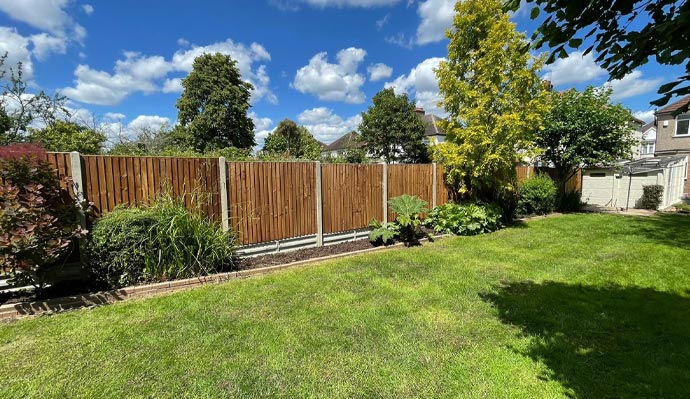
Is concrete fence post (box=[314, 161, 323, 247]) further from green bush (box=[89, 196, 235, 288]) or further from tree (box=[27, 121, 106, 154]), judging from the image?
tree (box=[27, 121, 106, 154])

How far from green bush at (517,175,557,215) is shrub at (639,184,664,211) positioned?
17.5 ft

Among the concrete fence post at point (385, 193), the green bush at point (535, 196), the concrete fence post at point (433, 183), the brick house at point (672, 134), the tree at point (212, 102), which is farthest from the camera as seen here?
the tree at point (212, 102)

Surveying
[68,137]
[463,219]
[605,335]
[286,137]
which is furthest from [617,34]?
[286,137]

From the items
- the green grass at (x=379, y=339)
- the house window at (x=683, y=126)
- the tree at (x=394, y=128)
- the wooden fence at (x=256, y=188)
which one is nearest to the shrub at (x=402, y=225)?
the wooden fence at (x=256, y=188)

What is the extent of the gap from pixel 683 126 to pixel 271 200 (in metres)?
27.2

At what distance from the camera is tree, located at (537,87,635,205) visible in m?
11.1

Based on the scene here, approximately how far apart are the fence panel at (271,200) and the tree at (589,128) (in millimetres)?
10317

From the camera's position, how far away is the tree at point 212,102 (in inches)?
960

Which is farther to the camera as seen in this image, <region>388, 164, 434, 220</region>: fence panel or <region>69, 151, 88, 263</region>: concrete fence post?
<region>388, 164, 434, 220</region>: fence panel

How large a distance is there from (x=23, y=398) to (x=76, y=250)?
2.48 m

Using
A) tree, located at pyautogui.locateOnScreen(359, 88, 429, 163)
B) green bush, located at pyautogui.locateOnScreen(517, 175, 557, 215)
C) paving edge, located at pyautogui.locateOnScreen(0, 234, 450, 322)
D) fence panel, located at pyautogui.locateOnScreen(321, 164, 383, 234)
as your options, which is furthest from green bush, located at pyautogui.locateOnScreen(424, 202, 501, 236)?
tree, located at pyautogui.locateOnScreen(359, 88, 429, 163)

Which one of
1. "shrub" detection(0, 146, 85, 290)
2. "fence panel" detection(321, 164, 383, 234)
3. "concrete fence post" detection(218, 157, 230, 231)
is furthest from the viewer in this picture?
"fence panel" detection(321, 164, 383, 234)

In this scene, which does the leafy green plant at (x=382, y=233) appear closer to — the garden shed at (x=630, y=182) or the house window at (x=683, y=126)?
the garden shed at (x=630, y=182)

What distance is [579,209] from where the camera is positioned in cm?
1299
